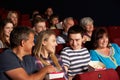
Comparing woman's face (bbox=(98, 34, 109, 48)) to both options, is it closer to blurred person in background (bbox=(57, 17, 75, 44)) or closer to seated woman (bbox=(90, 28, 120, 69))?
seated woman (bbox=(90, 28, 120, 69))

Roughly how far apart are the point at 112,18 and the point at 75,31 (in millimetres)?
3713

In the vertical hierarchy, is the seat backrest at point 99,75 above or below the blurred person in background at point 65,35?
below

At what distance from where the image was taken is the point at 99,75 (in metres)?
1.99

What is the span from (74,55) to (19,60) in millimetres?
777

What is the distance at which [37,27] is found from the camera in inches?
144

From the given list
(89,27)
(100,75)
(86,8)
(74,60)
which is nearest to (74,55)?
(74,60)

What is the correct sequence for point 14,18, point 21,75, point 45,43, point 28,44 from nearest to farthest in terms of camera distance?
point 21,75
point 28,44
point 45,43
point 14,18

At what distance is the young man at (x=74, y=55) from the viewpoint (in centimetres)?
264

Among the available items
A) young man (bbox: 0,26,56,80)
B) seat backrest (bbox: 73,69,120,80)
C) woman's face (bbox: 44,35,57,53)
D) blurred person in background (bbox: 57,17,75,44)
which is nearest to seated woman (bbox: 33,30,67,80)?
woman's face (bbox: 44,35,57,53)

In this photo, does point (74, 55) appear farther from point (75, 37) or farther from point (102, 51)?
point (102, 51)

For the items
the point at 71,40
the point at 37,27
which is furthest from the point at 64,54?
the point at 37,27

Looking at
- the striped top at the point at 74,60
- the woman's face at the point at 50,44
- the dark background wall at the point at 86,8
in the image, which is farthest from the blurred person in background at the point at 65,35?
the dark background wall at the point at 86,8

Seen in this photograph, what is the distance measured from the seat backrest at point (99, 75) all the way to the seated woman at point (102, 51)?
2.43ft

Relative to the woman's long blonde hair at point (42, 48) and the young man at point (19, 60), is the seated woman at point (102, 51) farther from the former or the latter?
the young man at point (19, 60)
